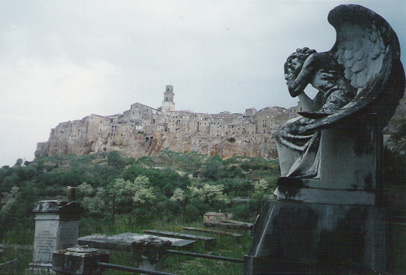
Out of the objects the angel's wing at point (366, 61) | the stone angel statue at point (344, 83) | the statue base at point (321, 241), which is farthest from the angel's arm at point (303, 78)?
the statue base at point (321, 241)

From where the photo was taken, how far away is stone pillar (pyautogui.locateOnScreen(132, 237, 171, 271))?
3.50 m

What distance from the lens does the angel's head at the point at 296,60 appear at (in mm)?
3205

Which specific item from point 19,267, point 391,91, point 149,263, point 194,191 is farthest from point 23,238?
point 194,191

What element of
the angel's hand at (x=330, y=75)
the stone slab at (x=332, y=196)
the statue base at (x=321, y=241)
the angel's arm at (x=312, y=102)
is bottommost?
the statue base at (x=321, y=241)

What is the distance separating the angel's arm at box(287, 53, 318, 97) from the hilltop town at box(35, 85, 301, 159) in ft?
205

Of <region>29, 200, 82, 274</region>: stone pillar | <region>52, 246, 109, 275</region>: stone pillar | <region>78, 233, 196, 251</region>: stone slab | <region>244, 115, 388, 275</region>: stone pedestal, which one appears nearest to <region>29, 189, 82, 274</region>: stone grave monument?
<region>29, 200, 82, 274</region>: stone pillar

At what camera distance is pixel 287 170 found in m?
2.91

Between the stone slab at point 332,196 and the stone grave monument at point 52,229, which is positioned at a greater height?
the stone slab at point 332,196

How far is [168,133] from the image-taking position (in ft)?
275

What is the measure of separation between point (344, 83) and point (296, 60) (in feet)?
1.92

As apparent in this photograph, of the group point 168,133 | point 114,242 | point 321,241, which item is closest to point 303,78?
point 321,241

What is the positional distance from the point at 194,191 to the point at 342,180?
22.5 metres

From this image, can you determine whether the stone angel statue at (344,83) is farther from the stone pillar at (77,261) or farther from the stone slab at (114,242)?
the stone slab at (114,242)

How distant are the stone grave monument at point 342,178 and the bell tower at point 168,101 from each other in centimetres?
10152
